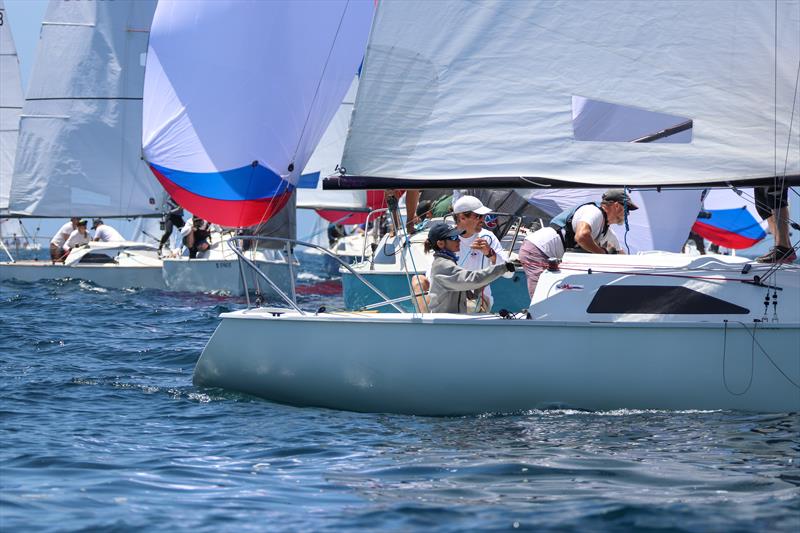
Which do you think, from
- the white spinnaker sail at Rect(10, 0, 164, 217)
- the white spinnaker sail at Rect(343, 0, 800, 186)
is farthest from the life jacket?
the white spinnaker sail at Rect(10, 0, 164, 217)

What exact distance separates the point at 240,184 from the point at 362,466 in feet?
23.9

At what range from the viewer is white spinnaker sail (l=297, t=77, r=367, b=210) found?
2500cm

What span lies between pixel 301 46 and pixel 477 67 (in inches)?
224

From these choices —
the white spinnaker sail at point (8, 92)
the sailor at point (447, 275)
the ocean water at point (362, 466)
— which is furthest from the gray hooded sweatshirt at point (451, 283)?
the white spinnaker sail at point (8, 92)

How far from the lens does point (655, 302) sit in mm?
8016

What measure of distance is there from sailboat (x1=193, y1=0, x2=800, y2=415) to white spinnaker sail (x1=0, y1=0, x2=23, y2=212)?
27241 mm

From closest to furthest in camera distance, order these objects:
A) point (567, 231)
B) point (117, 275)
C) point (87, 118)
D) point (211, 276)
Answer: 1. point (567, 231)
2. point (211, 276)
3. point (117, 275)
4. point (87, 118)

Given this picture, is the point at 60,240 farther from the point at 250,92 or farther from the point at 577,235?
the point at 577,235

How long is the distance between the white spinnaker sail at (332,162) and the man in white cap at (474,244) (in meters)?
13.0

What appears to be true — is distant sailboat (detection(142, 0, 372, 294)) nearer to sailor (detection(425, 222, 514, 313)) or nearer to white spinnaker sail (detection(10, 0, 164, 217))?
sailor (detection(425, 222, 514, 313))

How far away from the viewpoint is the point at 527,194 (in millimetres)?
15461

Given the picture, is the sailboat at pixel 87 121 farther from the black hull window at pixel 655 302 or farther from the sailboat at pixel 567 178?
the black hull window at pixel 655 302

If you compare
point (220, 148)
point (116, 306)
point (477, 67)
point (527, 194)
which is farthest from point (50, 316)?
point (477, 67)

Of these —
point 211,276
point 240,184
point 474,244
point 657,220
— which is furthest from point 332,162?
point 474,244
